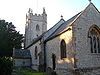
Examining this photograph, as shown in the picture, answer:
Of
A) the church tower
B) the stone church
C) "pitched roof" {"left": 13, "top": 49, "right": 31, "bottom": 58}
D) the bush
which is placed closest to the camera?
the bush

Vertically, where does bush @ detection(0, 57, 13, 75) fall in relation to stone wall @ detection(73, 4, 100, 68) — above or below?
below

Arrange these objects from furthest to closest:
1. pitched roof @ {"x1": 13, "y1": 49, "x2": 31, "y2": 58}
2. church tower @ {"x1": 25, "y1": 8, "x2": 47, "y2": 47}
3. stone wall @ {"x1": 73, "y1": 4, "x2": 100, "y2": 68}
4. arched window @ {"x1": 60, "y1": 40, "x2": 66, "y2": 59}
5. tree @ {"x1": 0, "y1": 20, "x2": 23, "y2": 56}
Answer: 1. church tower @ {"x1": 25, "y1": 8, "x2": 47, "y2": 47}
2. tree @ {"x1": 0, "y1": 20, "x2": 23, "y2": 56}
3. pitched roof @ {"x1": 13, "y1": 49, "x2": 31, "y2": 58}
4. arched window @ {"x1": 60, "y1": 40, "x2": 66, "y2": 59}
5. stone wall @ {"x1": 73, "y1": 4, "x2": 100, "y2": 68}

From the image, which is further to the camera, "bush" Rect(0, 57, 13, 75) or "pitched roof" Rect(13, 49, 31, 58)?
"pitched roof" Rect(13, 49, 31, 58)

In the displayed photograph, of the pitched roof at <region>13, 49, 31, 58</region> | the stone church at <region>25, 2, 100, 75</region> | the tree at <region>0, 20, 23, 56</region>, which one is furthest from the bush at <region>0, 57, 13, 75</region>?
the tree at <region>0, 20, 23, 56</region>

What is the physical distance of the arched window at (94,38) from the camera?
2411 centimetres

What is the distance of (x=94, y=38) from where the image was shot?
24.5 meters

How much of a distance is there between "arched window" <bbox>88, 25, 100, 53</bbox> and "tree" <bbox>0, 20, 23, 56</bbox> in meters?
29.9

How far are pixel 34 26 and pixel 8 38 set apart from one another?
10471 mm

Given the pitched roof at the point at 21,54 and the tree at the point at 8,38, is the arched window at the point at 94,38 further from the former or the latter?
the tree at the point at 8,38

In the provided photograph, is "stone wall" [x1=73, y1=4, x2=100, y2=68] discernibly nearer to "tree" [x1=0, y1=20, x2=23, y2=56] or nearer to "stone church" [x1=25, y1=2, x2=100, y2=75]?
"stone church" [x1=25, y1=2, x2=100, y2=75]

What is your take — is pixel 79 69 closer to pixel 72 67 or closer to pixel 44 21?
pixel 72 67

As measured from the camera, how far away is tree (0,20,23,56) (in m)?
48.8

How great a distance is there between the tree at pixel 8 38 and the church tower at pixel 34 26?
2.83 m

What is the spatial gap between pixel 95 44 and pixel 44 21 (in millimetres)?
37255
